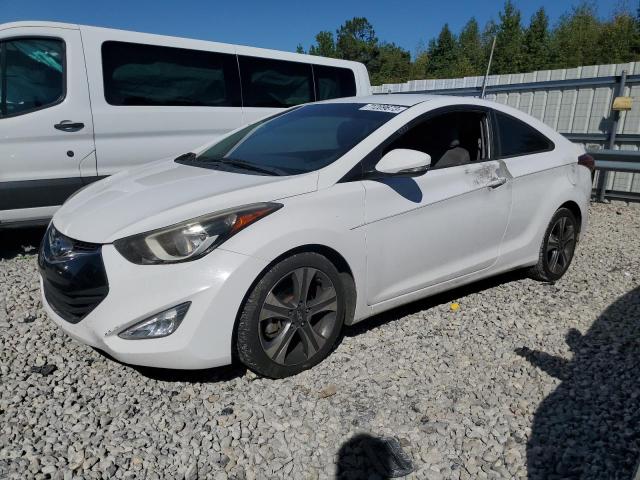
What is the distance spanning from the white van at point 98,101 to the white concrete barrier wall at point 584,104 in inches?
221

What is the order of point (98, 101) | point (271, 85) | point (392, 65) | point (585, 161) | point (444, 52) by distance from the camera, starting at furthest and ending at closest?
point (392, 65), point (444, 52), point (271, 85), point (98, 101), point (585, 161)

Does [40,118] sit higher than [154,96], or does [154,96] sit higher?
[154,96]

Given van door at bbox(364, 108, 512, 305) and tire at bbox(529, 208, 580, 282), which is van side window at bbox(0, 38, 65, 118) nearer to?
van door at bbox(364, 108, 512, 305)

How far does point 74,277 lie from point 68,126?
2626 mm

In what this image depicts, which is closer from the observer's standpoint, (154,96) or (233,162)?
(233,162)

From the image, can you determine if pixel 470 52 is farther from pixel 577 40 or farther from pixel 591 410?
pixel 591 410

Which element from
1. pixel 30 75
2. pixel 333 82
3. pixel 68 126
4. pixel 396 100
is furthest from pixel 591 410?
pixel 333 82

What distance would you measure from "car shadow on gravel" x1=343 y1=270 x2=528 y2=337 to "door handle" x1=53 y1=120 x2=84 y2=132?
10.1ft

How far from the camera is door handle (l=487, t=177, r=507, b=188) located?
3590 millimetres

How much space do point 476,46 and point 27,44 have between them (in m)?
59.8

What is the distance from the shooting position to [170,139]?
527cm

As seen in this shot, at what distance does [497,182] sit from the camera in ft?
11.9

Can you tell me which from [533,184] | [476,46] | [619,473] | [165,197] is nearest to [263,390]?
[165,197]

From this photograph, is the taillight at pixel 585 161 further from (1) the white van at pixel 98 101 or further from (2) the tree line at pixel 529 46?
(2) the tree line at pixel 529 46
